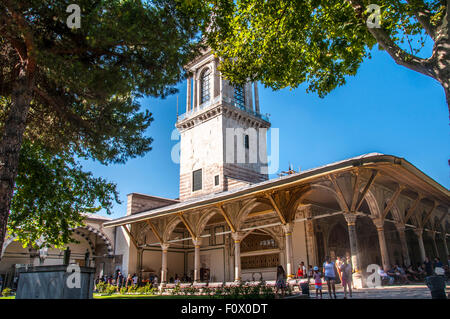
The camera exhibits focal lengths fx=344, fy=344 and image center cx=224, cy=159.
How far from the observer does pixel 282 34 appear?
31.5 feet

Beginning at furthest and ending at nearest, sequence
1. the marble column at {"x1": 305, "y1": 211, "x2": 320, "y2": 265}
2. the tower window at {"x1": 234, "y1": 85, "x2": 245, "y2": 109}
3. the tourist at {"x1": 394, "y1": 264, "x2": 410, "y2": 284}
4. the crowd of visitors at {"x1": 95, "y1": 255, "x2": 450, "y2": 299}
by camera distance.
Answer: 1. the tower window at {"x1": 234, "y1": 85, "x2": 245, "y2": 109}
2. the marble column at {"x1": 305, "y1": 211, "x2": 320, "y2": 265}
3. the tourist at {"x1": 394, "y1": 264, "x2": 410, "y2": 284}
4. the crowd of visitors at {"x1": 95, "y1": 255, "x2": 450, "y2": 299}

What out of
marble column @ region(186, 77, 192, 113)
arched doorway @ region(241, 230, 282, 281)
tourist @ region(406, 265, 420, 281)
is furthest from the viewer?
marble column @ region(186, 77, 192, 113)

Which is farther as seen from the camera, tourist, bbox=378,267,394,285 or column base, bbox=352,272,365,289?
→ tourist, bbox=378,267,394,285

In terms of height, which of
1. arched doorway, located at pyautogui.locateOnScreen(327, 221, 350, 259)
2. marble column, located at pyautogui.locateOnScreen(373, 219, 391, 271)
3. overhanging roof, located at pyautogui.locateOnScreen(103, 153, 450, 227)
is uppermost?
overhanging roof, located at pyautogui.locateOnScreen(103, 153, 450, 227)

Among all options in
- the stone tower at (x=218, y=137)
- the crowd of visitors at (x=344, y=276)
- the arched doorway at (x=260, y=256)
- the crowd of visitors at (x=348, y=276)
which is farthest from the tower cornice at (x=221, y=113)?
the crowd of visitors at (x=348, y=276)

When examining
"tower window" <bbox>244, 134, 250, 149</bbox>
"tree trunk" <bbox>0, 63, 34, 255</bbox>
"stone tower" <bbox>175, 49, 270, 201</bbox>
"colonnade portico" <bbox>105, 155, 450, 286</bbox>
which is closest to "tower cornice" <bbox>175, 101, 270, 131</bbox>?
"stone tower" <bbox>175, 49, 270, 201</bbox>

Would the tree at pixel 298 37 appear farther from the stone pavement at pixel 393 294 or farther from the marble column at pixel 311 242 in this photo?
the marble column at pixel 311 242

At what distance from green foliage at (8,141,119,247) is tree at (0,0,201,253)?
55 cm

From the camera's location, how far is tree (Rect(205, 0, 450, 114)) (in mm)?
8312

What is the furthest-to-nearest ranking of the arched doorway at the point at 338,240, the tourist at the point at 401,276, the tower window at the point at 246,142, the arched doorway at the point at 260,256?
1. the tower window at the point at 246,142
2. the arched doorway at the point at 260,256
3. the arched doorway at the point at 338,240
4. the tourist at the point at 401,276

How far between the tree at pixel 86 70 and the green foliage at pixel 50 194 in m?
0.55

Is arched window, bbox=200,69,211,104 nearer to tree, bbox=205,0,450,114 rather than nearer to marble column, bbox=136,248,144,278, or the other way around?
marble column, bbox=136,248,144,278

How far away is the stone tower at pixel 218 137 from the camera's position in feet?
81.7
